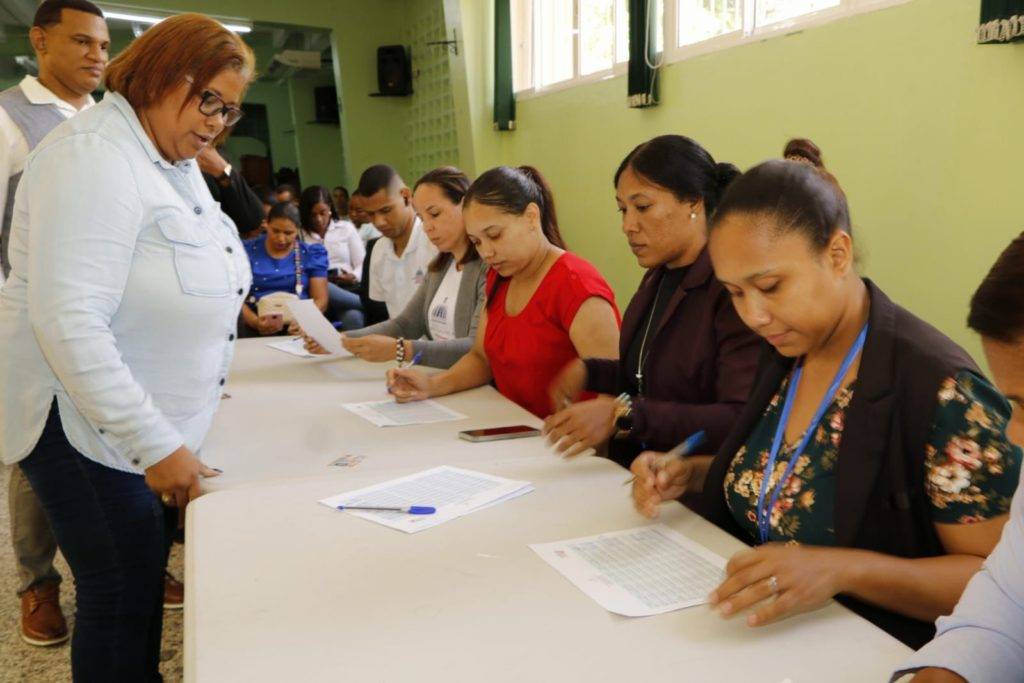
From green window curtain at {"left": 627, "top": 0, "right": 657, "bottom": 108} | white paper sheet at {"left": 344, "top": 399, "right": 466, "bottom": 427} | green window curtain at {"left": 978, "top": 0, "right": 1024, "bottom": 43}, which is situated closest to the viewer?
white paper sheet at {"left": 344, "top": 399, "right": 466, "bottom": 427}

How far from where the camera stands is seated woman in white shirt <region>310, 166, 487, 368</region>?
260 cm

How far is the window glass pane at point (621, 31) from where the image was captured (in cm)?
465

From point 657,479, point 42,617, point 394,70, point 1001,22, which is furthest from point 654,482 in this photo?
point 394,70

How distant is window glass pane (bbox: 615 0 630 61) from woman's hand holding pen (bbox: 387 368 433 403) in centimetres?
313

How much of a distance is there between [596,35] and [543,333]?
3.61 metres

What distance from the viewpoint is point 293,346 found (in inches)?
123

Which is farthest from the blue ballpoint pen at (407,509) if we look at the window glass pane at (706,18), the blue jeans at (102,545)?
the window glass pane at (706,18)

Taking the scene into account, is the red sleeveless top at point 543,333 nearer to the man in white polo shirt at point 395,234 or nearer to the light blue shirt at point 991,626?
the man in white polo shirt at point 395,234

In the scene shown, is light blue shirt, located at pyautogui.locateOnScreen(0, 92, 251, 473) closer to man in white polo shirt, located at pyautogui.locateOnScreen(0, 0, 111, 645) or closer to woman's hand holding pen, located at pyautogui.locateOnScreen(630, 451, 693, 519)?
woman's hand holding pen, located at pyautogui.locateOnScreen(630, 451, 693, 519)

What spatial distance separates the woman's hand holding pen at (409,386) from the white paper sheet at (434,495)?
688 millimetres

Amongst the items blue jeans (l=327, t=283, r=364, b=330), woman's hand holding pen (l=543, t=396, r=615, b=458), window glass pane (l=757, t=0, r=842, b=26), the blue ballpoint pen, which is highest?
window glass pane (l=757, t=0, r=842, b=26)

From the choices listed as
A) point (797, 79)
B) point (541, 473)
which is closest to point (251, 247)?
point (797, 79)

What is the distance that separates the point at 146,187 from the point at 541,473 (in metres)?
0.88

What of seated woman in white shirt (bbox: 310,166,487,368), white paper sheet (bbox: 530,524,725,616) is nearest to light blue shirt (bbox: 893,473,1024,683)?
white paper sheet (bbox: 530,524,725,616)
